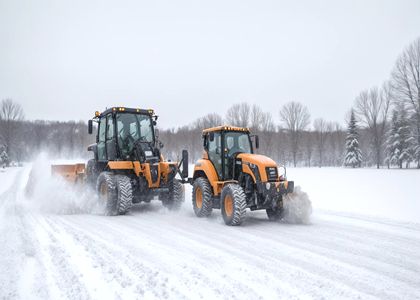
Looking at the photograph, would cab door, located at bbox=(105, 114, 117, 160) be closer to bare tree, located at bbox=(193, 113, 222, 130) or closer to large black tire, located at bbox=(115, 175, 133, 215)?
large black tire, located at bbox=(115, 175, 133, 215)

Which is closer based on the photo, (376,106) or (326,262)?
(326,262)

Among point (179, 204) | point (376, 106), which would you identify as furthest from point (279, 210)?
point (376, 106)

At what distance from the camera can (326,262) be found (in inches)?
203

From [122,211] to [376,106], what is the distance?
5181 cm

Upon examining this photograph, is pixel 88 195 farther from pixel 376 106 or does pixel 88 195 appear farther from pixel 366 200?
pixel 376 106

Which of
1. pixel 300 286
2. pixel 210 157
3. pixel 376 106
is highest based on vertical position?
pixel 376 106

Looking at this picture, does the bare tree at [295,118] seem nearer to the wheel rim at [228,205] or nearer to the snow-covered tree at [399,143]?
the snow-covered tree at [399,143]

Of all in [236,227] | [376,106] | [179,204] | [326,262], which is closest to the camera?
[326,262]

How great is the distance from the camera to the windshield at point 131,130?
35.9 ft

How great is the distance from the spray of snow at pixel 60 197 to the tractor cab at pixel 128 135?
1346 millimetres

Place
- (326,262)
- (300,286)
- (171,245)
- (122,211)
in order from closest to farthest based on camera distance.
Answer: (300,286), (326,262), (171,245), (122,211)

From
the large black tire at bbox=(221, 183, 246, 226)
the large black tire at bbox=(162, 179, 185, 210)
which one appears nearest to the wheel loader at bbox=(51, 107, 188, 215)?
the large black tire at bbox=(162, 179, 185, 210)

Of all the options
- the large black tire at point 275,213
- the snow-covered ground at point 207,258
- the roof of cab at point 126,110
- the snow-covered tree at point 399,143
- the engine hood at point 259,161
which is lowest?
the snow-covered ground at point 207,258

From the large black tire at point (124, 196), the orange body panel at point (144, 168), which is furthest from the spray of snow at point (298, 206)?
the large black tire at point (124, 196)
